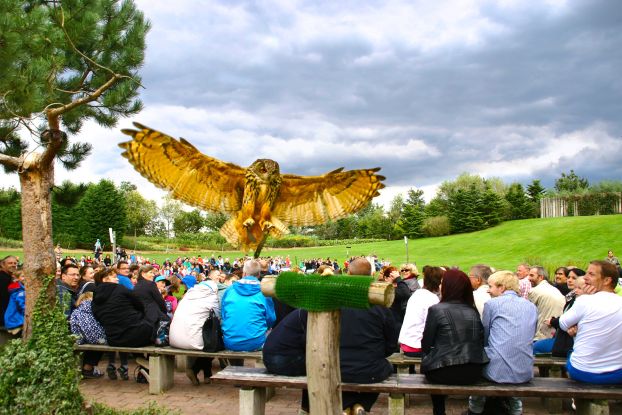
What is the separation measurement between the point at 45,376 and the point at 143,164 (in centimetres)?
199

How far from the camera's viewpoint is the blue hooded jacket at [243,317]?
552cm

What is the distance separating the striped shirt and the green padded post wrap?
6.72 ft

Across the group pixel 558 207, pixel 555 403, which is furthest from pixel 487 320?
pixel 558 207

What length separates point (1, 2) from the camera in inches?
213

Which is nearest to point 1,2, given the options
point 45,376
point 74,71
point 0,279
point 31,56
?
point 31,56

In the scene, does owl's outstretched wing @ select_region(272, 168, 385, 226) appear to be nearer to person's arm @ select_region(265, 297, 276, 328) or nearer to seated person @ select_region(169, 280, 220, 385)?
person's arm @ select_region(265, 297, 276, 328)

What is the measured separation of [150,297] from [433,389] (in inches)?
162

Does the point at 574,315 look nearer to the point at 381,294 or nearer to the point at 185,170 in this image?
the point at 381,294

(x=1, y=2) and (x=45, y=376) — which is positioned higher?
(x=1, y=2)

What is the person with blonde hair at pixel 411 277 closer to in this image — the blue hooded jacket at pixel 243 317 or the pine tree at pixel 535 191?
the blue hooded jacket at pixel 243 317

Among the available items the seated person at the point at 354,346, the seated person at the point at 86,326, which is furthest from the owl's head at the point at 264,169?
the seated person at the point at 86,326

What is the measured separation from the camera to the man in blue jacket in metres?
5.52

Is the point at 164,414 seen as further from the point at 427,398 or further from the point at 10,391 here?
the point at 427,398

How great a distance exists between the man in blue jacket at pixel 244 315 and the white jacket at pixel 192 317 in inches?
10.2
